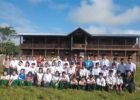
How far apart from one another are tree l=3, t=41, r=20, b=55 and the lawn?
48.4m

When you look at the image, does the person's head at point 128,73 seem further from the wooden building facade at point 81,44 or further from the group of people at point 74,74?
the wooden building facade at point 81,44

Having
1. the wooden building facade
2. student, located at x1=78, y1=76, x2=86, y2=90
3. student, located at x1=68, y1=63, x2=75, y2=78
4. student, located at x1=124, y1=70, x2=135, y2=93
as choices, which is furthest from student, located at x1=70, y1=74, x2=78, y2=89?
the wooden building facade

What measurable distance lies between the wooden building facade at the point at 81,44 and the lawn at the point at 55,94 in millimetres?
37680

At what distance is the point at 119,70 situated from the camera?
667 inches

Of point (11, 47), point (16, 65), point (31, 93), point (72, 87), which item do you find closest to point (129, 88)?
point (72, 87)

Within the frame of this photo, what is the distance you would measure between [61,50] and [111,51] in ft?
25.5

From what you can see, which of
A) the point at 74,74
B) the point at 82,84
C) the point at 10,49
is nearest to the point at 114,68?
the point at 82,84

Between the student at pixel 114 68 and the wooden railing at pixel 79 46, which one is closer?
the student at pixel 114 68

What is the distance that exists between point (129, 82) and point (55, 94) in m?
3.62

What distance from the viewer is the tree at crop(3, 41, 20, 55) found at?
6481 centimetres

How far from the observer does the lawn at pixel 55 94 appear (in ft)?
48.6

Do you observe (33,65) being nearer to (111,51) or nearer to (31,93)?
(31,93)

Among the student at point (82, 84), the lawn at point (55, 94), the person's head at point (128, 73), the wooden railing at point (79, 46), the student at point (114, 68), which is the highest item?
the wooden railing at point (79, 46)

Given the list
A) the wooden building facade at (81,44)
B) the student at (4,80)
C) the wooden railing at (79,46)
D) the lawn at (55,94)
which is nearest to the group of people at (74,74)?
the student at (4,80)
